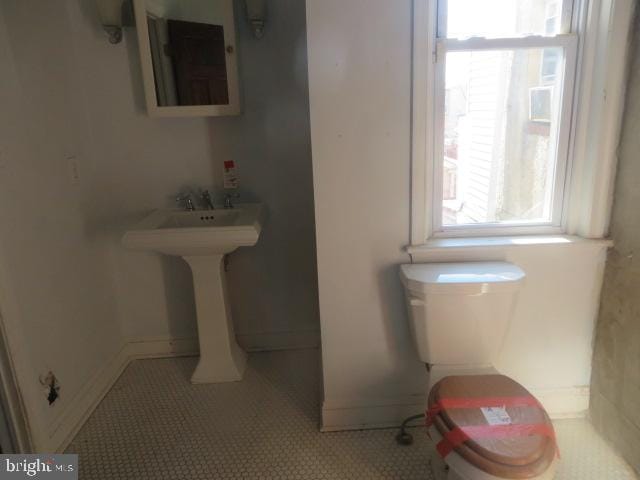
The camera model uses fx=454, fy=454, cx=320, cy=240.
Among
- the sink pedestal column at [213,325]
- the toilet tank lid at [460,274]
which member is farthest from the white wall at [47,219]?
the toilet tank lid at [460,274]

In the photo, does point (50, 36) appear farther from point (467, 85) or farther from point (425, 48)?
point (467, 85)

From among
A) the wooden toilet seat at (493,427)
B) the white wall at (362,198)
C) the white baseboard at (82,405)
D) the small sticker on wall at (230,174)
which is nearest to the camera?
the wooden toilet seat at (493,427)

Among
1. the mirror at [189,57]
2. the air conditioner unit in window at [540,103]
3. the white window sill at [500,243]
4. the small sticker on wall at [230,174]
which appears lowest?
the white window sill at [500,243]

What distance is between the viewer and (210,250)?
1.99m

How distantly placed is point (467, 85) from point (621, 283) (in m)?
0.89

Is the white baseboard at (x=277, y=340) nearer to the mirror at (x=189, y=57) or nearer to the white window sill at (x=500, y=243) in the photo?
the white window sill at (x=500, y=243)

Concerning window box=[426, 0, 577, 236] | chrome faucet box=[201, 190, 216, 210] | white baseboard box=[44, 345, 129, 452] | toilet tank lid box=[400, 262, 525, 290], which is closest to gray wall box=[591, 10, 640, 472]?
window box=[426, 0, 577, 236]

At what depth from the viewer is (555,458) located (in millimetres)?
1191

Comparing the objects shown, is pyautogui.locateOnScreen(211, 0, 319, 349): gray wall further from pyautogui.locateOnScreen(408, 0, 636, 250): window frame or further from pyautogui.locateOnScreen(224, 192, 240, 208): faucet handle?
pyautogui.locateOnScreen(408, 0, 636, 250): window frame

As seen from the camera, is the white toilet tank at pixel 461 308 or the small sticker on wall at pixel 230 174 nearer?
the white toilet tank at pixel 461 308

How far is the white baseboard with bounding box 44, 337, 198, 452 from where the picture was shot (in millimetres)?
1805

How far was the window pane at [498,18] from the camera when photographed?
1563 mm

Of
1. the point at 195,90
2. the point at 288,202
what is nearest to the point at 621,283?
the point at 288,202

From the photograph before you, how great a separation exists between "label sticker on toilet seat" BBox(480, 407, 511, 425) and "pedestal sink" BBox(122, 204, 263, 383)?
1.07 m
